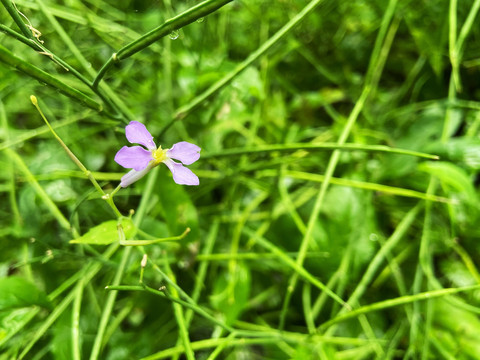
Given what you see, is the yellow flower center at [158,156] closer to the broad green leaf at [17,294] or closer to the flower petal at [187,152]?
the flower petal at [187,152]

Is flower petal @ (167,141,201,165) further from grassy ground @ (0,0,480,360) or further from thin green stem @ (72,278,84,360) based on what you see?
thin green stem @ (72,278,84,360)

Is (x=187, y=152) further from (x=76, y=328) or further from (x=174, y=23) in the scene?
(x=76, y=328)

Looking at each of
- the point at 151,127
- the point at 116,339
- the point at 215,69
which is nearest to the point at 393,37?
the point at 215,69

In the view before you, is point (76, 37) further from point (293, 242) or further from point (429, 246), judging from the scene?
point (429, 246)

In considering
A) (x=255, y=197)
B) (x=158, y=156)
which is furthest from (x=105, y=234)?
(x=255, y=197)

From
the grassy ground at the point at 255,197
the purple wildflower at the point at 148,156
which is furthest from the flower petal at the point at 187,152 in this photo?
the grassy ground at the point at 255,197

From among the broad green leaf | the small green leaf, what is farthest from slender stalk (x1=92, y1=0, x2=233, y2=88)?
the broad green leaf
